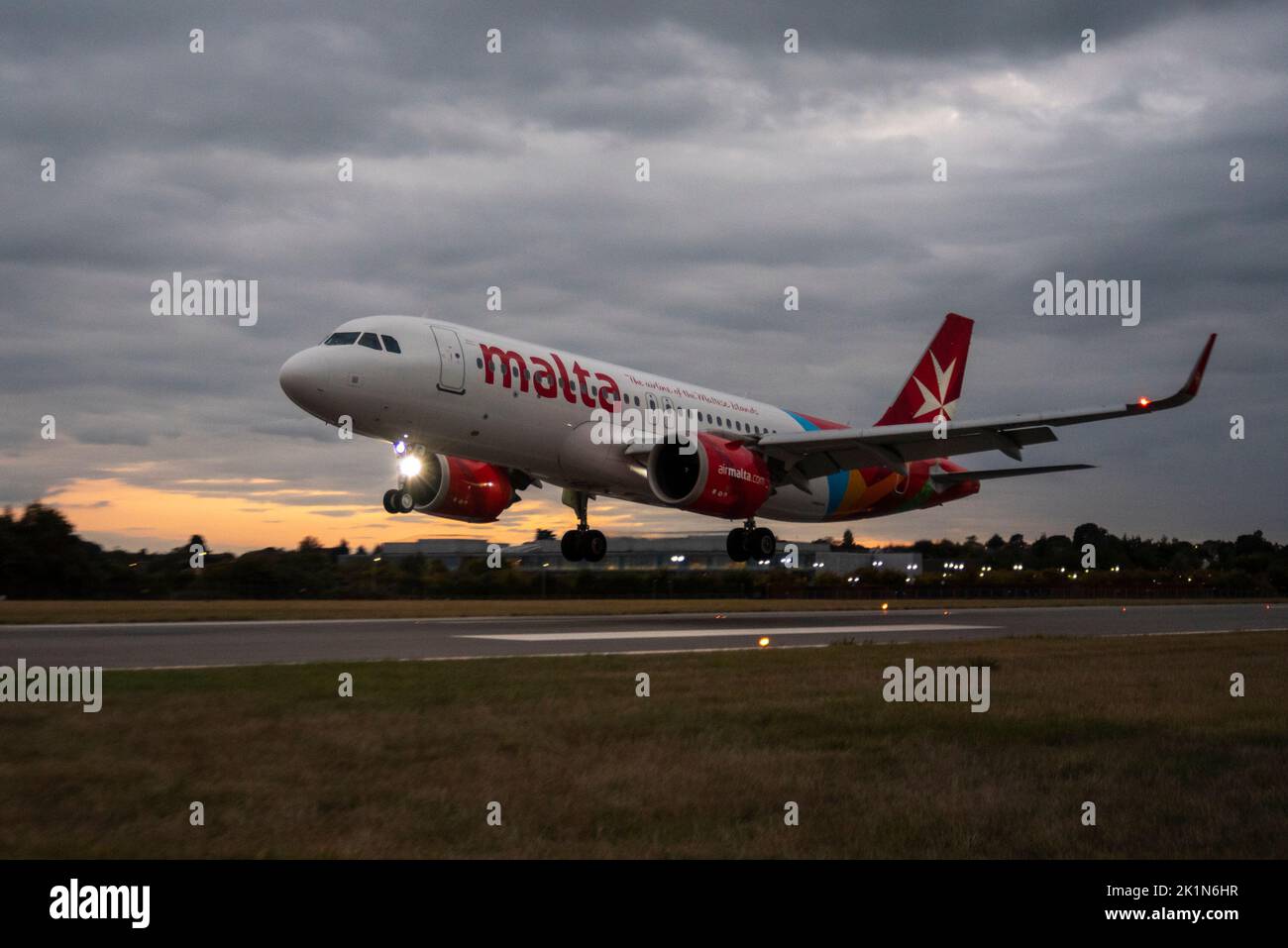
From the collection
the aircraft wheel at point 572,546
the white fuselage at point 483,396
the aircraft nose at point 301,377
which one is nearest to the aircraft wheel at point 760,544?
the white fuselage at point 483,396

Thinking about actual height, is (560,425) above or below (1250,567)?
above

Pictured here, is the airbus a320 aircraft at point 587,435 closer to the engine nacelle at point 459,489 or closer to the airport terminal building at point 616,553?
the engine nacelle at point 459,489

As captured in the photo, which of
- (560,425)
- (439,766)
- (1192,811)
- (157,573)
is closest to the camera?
(1192,811)

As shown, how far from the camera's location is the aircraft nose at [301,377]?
25.9m

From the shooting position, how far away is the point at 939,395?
45.9m

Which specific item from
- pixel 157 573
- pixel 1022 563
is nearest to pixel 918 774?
pixel 157 573

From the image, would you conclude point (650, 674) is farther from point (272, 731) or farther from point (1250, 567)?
point (1250, 567)

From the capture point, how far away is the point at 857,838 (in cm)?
800

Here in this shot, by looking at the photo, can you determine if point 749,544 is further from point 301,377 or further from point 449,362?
point 301,377

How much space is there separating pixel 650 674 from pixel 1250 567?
70442 mm

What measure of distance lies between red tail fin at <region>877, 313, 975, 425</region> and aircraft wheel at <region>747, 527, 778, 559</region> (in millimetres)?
9664

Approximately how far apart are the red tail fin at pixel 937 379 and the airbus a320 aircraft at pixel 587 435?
9.82 feet

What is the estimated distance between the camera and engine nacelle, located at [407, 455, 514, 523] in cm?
3497

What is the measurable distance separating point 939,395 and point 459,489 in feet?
65.5
